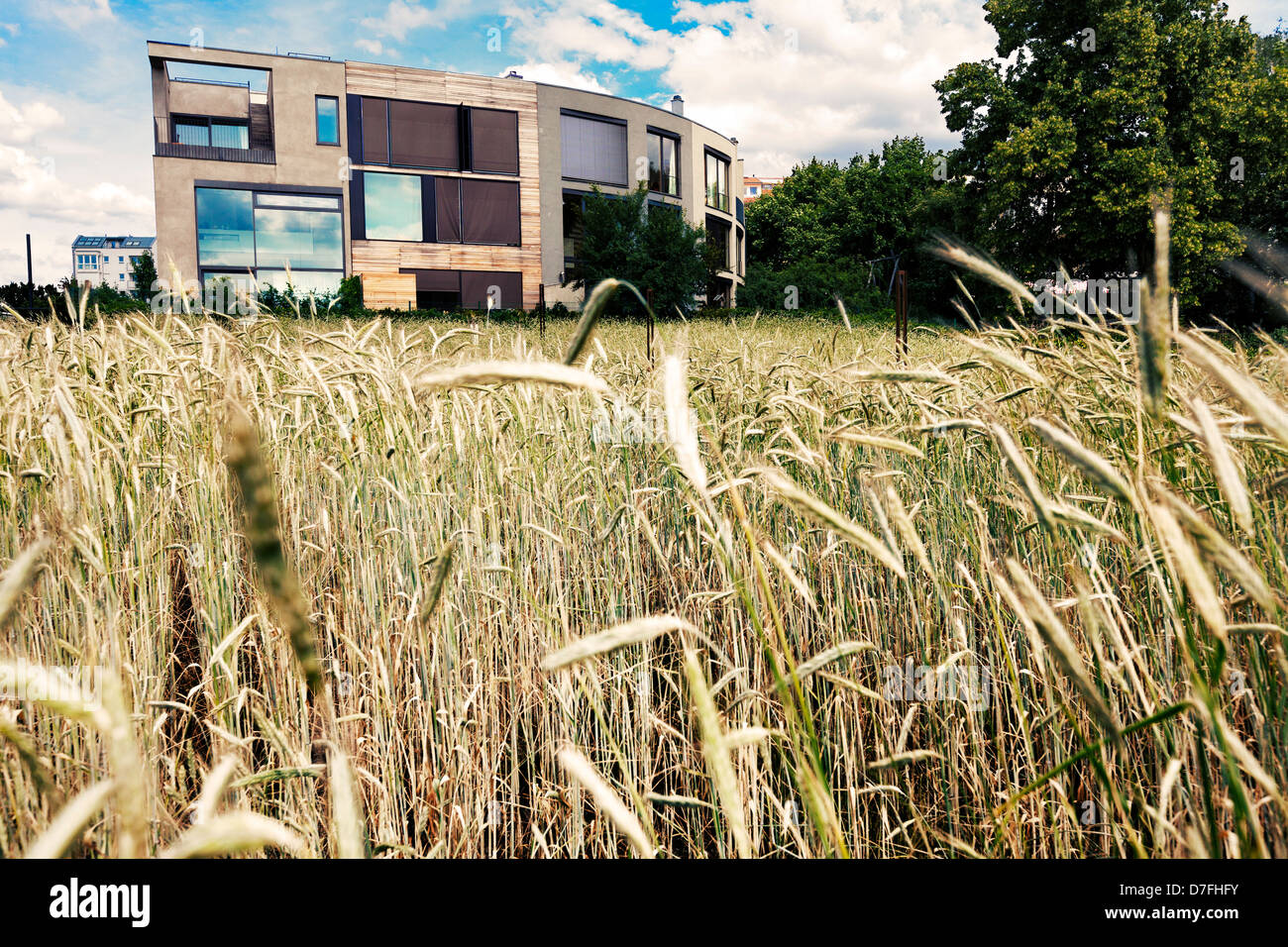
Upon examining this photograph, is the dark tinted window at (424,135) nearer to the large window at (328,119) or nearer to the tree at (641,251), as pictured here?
the large window at (328,119)

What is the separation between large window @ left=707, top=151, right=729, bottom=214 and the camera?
33.0 m

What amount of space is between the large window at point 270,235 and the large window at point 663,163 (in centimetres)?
1228

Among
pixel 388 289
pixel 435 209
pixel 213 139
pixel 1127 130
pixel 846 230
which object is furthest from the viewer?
pixel 846 230

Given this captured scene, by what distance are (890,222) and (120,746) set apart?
36.5 m

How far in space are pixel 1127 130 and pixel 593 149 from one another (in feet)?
57.1

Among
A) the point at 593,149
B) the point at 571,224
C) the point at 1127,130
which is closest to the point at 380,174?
the point at 571,224

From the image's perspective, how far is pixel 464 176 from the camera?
78.9ft

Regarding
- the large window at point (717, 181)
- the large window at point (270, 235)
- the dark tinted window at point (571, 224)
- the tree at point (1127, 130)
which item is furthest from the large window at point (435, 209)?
the tree at point (1127, 130)

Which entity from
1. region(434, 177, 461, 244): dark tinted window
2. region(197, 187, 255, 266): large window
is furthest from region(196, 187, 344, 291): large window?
region(434, 177, 461, 244): dark tinted window

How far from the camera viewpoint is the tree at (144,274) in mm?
21209

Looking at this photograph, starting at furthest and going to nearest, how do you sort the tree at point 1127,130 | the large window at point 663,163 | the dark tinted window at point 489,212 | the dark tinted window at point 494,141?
the large window at point 663,163, the dark tinted window at point 489,212, the dark tinted window at point 494,141, the tree at point 1127,130

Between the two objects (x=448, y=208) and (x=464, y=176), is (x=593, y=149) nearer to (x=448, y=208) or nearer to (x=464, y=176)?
(x=464, y=176)

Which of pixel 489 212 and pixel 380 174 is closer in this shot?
pixel 380 174

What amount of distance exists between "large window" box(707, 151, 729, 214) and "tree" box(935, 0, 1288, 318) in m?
16.9
